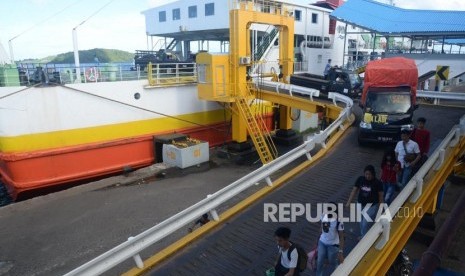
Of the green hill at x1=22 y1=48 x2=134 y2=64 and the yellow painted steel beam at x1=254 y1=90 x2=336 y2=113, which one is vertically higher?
the green hill at x1=22 y1=48 x2=134 y2=64

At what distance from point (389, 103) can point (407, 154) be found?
409 cm

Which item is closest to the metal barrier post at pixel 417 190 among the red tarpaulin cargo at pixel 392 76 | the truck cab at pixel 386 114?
the truck cab at pixel 386 114

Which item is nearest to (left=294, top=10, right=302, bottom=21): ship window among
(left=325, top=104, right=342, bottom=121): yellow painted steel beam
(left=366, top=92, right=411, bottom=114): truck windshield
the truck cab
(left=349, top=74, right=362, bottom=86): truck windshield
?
(left=349, top=74, right=362, bottom=86): truck windshield

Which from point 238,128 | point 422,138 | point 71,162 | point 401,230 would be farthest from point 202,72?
point 401,230

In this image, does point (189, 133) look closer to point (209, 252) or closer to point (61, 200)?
point (61, 200)

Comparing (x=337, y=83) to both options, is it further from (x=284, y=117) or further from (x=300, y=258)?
(x=300, y=258)

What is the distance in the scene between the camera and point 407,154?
23.2ft

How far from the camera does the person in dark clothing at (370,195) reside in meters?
5.85

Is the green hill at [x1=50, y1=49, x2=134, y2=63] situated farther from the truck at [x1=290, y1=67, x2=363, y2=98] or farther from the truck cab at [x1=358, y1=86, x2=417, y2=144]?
the truck cab at [x1=358, y1=86, x2=417, y2=144]

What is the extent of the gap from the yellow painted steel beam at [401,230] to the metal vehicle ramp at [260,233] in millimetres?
801

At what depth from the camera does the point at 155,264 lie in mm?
5645

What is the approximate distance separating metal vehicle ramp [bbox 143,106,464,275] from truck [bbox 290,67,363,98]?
9728 mm

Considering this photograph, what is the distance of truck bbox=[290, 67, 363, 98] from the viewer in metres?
18.6

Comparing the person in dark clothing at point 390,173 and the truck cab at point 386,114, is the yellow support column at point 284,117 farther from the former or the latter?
the person in dark clothing at point 390,173
